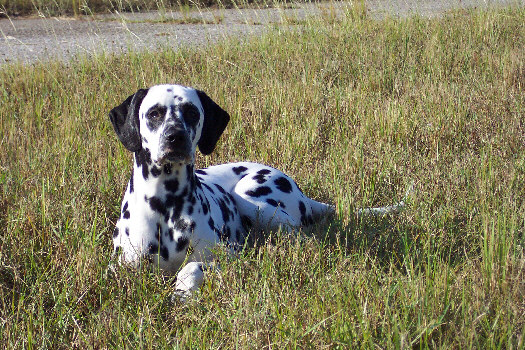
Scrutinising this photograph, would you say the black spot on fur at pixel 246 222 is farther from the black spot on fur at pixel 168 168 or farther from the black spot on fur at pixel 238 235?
the black spot on fur at pixel 168 168

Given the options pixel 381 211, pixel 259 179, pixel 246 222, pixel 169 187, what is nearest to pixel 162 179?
pixel 169 187

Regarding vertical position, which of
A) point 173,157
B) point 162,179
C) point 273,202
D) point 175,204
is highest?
point 173,157

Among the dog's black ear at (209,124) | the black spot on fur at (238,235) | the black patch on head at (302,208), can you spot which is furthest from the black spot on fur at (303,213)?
the dog's black ear at (209,124)

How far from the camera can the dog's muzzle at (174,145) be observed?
3.12 meters

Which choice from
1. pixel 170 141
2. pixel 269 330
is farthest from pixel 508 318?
pixel 170 141

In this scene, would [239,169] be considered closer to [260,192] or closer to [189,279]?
[260,192]

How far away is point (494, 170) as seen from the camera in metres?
4.35

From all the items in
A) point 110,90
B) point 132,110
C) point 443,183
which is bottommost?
point 443,183

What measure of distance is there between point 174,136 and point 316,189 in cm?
166

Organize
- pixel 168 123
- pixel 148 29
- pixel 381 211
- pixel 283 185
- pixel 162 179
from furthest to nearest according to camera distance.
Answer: pixel 148 29, pixel 283 185, pixel 381 211, pixel 162 179, pixel 168 123

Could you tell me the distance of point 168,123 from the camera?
3.20 metres

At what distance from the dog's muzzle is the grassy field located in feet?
1.79

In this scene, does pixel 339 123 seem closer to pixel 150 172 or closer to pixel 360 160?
pixel 360 160

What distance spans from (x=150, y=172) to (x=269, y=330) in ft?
3.89
